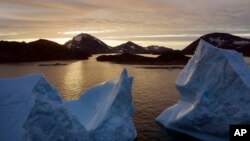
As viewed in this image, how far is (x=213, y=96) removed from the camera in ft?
69.3

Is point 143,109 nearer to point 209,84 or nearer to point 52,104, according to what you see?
point 209,84

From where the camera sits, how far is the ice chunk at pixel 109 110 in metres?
18.1

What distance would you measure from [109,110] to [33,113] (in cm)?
520

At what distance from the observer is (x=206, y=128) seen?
2067 centimetres

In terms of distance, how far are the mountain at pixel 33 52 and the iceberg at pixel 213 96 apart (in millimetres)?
106287

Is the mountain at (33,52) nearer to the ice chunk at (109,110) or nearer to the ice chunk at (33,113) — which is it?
the ice chunk at (109,110)

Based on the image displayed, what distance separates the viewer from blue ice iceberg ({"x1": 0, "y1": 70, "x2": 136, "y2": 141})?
1398 centimetres

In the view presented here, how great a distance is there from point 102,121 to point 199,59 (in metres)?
8.28

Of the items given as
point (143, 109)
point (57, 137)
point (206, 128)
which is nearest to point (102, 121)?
point (57, 137)

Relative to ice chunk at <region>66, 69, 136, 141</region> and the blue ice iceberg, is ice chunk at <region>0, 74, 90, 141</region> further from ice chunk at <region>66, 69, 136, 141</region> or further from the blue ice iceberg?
ice chunk at <region>66, 69, 136, 141</region>

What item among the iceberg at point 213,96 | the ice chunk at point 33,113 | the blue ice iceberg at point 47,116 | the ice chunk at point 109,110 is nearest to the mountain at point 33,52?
the ice chunk at point 109,110

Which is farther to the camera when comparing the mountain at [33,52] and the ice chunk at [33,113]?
the mountain at [33,52]

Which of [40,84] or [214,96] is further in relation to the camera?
[214,96]

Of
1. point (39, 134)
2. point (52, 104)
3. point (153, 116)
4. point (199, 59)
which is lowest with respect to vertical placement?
point (153, 116)
